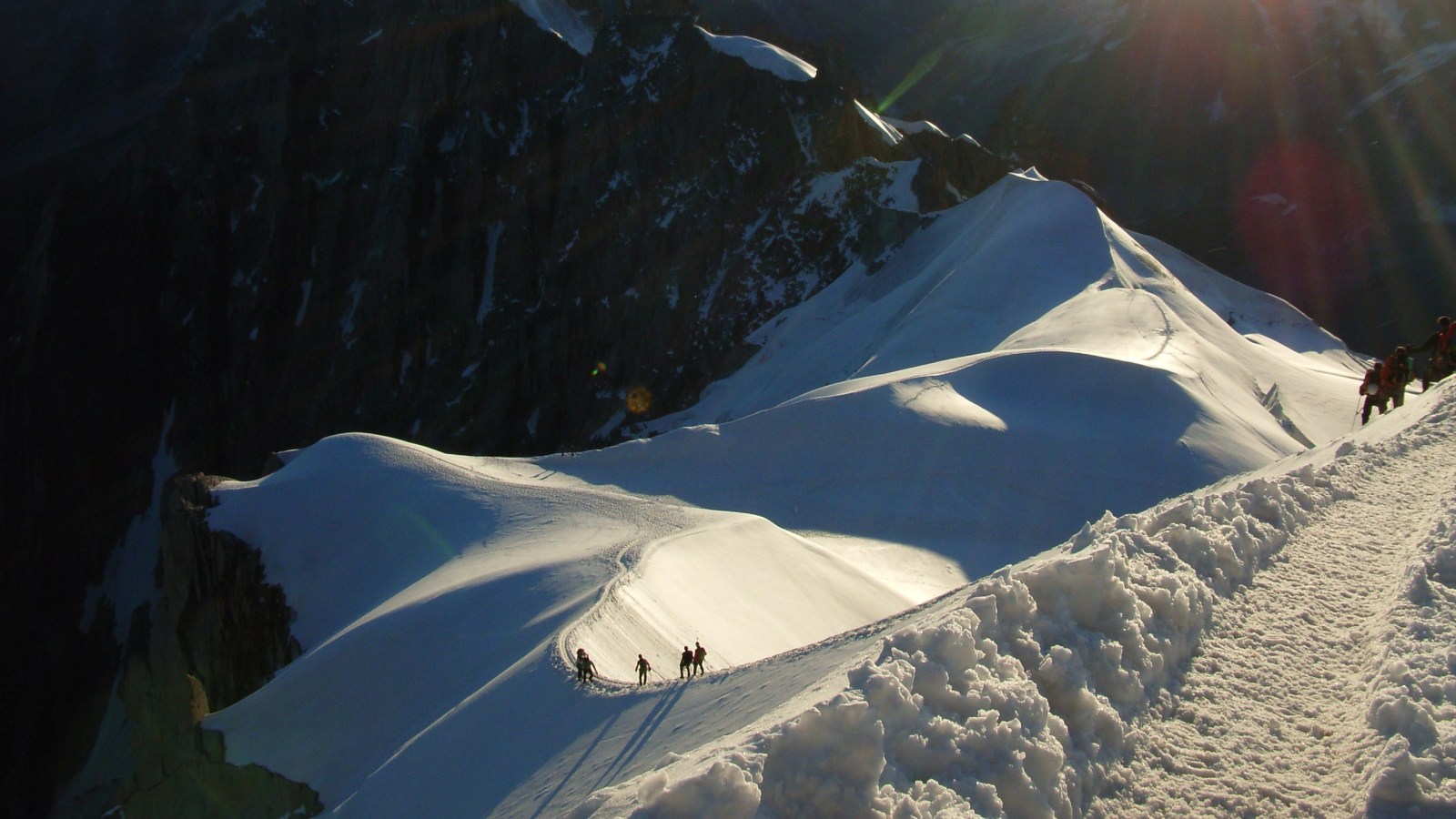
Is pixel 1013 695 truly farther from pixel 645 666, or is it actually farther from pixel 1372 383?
pixel 1372 383

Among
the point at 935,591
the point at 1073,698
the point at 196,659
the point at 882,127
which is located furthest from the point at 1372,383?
the point at 882,127

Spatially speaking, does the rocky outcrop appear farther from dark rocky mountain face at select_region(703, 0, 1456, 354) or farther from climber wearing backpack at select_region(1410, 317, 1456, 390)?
dark rocky mountain face at select_region(703, 0, 1456, 354)

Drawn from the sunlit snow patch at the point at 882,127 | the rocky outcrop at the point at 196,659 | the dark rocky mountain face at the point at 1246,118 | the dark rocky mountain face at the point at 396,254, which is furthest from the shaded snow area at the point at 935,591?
the dark rocky mountain face at the point at 1246,118

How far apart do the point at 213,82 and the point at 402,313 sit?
61.5ft

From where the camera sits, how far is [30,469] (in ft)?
188

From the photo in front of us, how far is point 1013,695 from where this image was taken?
548 cm

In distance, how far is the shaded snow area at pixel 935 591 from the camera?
529 cm

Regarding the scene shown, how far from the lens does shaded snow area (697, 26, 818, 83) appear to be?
148 feet

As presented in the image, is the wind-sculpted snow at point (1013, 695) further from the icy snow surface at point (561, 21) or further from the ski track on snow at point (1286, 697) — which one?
the icy snow surface at point (561, 21)

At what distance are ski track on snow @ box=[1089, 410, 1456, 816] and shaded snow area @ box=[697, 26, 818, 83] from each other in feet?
131

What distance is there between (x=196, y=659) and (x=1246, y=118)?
73.8m

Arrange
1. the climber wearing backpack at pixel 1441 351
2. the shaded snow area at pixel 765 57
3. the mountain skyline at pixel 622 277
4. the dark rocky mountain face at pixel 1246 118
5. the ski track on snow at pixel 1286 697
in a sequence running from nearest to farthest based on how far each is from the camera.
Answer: the ski track on snow at pixel 1286 697 → the climber wearing backpack at pixel 1441 351 → the mountain skyline at pixel 622 277 → the shaded snow area at pixel 765 57 → the dark rocky mountain face at pixel 1246 118

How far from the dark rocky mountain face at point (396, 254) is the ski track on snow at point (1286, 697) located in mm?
33645

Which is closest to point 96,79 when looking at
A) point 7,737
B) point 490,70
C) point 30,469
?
point 30,469
